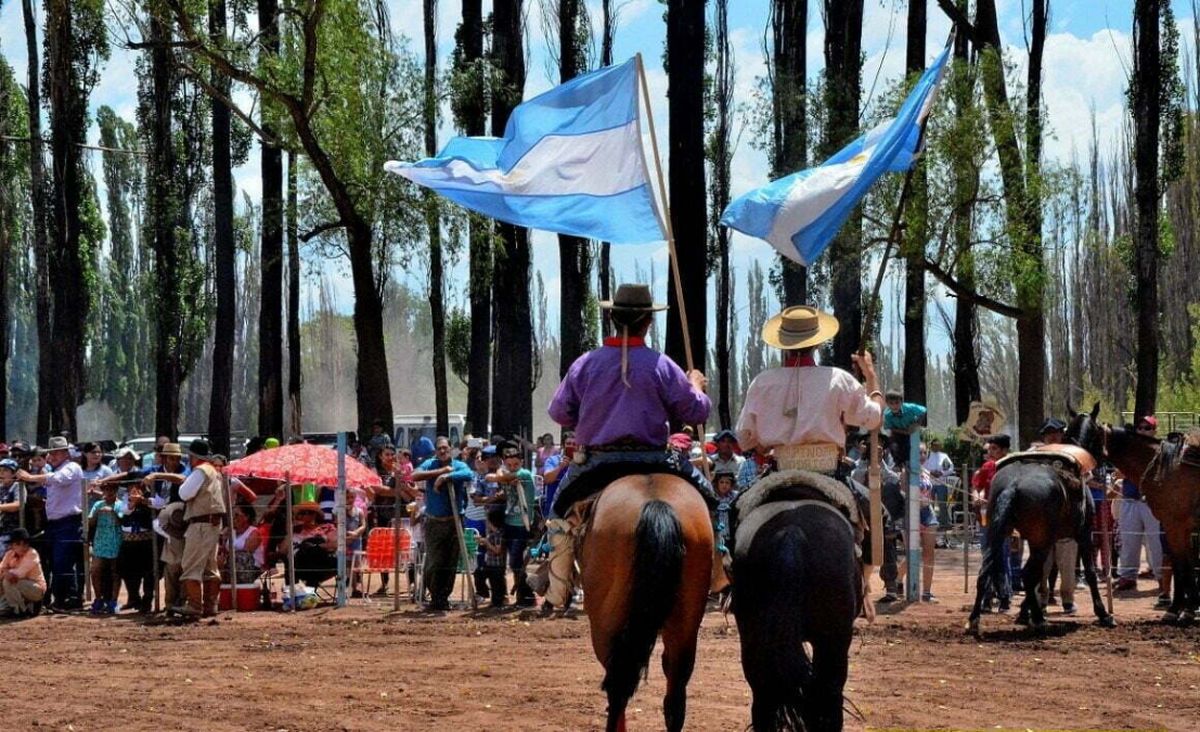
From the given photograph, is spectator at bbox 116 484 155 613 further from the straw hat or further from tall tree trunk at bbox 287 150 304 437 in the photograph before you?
the straw hat

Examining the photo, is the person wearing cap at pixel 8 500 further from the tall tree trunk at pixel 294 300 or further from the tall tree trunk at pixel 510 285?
the tall tree trunk at pixel 510 285

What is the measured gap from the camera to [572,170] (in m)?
11.3

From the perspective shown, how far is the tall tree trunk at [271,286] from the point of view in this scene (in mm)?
30875

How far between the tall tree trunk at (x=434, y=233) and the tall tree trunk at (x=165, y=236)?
691 cm

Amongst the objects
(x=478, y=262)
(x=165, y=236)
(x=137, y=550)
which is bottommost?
(x=137, y=550)

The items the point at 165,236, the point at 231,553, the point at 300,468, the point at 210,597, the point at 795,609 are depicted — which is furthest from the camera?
the point at 165,236

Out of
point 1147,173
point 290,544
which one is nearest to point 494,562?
point 290,544

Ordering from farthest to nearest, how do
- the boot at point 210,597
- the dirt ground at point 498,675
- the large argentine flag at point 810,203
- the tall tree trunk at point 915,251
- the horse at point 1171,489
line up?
the tall tree trunk at point 915,251, the boot at point 210,597, the horse at point 1171,489, the large argentine flag at point 810,203, the dirt ground at point 498,675

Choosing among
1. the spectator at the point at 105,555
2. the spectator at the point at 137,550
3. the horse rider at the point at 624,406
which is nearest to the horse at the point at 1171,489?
the horse rider at the point at 624,406

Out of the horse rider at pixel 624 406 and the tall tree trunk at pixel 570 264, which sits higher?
the tall tree trunk at pixel 570 264

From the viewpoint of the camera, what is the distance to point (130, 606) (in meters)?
19.1

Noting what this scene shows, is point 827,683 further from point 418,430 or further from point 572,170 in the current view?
point 418,430

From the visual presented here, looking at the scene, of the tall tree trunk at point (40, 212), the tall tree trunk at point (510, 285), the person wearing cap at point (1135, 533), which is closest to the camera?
the person wearing cap at point (1135, 533)

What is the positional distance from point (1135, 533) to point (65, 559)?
514 inches
